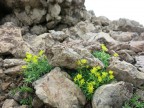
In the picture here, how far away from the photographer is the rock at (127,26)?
59.0 feet

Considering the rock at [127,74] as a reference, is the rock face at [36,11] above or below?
below

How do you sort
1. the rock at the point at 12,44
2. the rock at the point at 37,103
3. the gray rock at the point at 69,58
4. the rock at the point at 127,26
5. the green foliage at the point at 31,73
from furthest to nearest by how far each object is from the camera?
the rock at the point at 127,26
the rock at the point at 12,44
the green foliage at the point at 31,73
the gray rock at the point at 69,58
the rock at the point at 37,103

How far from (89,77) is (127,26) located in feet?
35.2

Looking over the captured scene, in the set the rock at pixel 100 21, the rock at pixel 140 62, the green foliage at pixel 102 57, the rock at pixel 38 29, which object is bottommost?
the rock at pixel 100 21

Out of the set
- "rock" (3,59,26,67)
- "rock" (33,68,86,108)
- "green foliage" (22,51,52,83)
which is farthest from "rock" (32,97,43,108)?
"rock" (3,59,26,67)

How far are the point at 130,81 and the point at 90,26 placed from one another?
36.8 ft

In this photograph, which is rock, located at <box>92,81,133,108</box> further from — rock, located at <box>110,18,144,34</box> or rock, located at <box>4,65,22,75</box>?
rock, located at <box>110,18,144,34</box>

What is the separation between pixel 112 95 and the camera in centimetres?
763

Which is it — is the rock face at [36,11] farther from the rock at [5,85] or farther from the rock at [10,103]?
the rock at [10,103]

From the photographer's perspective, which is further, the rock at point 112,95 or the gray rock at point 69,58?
the gray rock at point 69,58

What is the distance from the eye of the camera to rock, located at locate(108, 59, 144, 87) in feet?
27.5

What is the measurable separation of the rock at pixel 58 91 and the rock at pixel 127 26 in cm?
1053

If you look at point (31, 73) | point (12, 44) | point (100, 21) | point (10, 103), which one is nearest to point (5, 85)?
point (10, 103)

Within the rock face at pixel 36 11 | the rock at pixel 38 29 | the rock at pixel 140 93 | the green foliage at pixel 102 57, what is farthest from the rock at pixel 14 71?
the rock face at pixel 36 11
